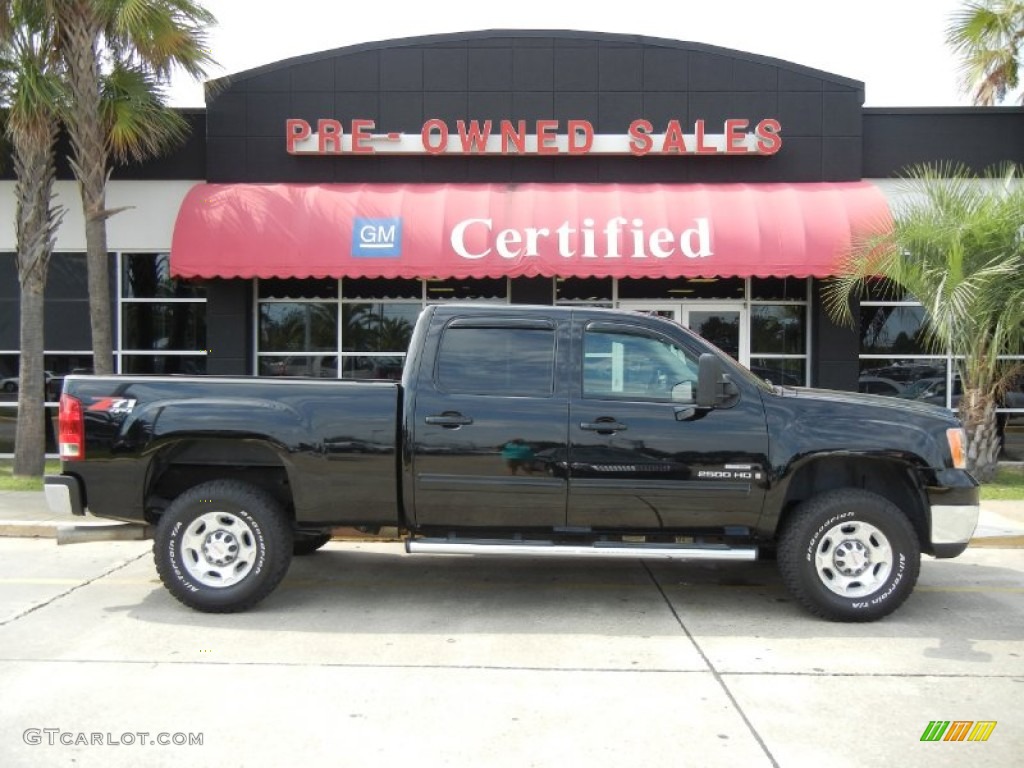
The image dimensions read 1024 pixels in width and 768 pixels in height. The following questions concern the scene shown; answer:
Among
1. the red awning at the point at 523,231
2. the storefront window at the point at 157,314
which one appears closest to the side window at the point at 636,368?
the red awning at the point at 523,231

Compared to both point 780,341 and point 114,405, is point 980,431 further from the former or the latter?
point 114,405

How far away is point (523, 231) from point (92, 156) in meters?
5.91

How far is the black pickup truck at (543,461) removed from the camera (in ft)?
18.9

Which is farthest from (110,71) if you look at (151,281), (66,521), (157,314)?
(66,521)

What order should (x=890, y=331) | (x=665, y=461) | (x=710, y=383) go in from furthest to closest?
1. (x=890, y=331)
2. (x=665, y=461)
3. (x=710, y=383)

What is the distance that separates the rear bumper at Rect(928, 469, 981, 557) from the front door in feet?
26.7

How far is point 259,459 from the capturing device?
238 inches

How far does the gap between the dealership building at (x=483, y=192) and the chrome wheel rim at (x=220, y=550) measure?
7.14 meters

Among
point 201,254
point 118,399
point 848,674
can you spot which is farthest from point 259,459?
point 201,254

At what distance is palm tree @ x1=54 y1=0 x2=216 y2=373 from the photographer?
11234 millimetres

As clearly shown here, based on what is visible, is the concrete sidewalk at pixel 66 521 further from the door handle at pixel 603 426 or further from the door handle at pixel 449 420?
the door handle at pixel 603 426

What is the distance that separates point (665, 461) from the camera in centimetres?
576

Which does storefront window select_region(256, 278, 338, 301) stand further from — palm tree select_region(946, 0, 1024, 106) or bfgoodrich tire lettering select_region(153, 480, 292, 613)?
palm tree select_region(946, 0, 1024, 106)

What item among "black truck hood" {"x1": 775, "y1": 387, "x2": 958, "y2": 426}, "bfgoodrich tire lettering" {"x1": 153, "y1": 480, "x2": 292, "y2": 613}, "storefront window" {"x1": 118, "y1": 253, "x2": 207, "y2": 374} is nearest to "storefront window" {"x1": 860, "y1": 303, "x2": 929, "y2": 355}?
"black truck hood" {"x1": 775, "y1": 387, "x2": 958, "y2": 426}
